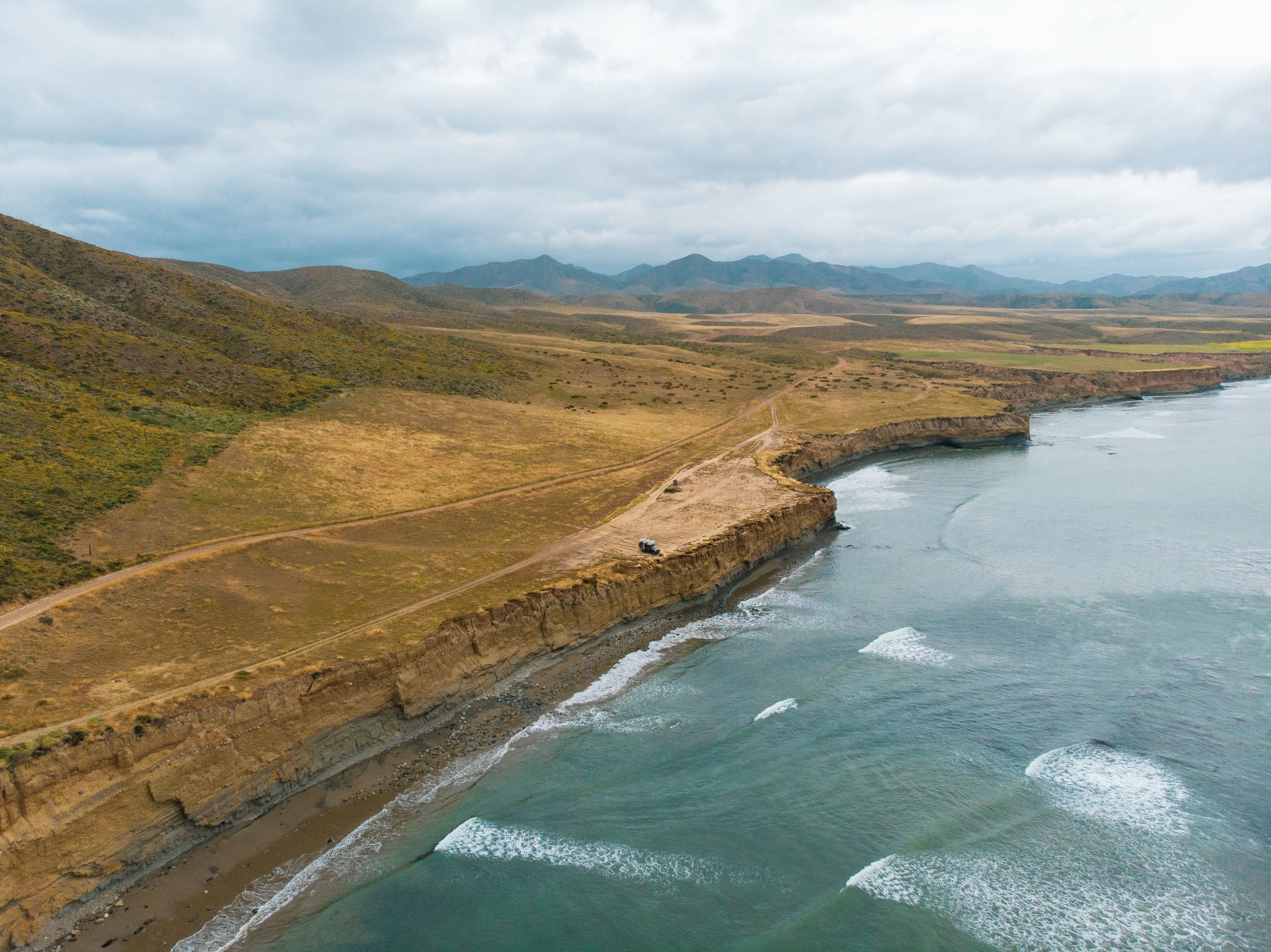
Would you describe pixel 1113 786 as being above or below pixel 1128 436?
below

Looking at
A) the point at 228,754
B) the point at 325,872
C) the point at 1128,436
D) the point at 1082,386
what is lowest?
the point at 325,872

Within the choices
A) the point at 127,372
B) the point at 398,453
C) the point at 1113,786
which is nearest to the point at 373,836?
the point at 1113,786

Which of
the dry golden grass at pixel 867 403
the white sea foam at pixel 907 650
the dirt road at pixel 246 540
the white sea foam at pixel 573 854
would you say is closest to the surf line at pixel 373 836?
the white sea foam at pixel 573 854

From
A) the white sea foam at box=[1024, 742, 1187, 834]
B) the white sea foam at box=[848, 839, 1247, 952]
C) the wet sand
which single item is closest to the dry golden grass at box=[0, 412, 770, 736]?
the wet sand

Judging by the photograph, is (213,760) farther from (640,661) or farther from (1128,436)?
(1128,436)

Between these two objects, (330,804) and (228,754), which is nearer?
(228,754)

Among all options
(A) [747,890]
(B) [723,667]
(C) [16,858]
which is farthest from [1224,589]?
(C) [16,858]
